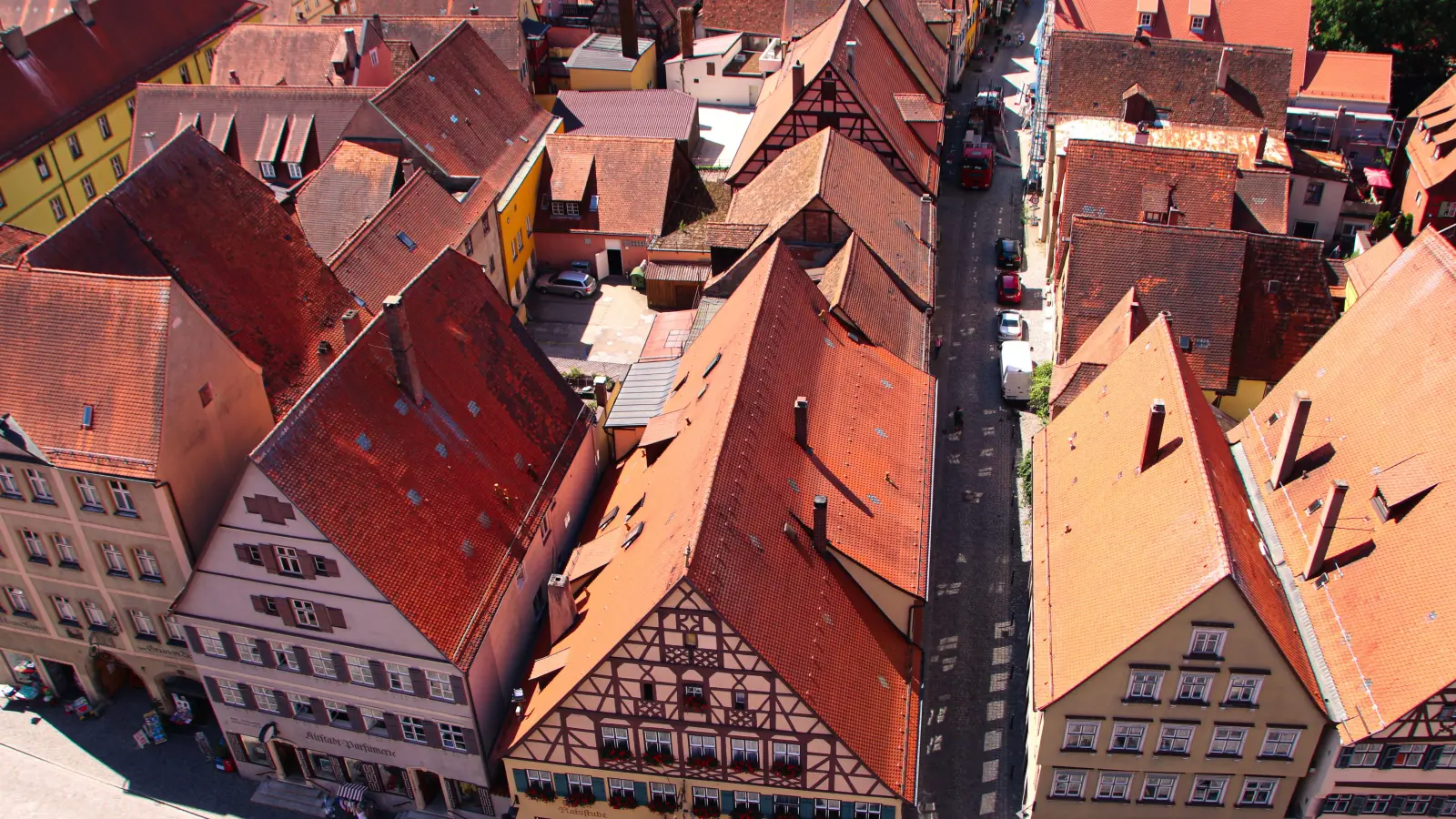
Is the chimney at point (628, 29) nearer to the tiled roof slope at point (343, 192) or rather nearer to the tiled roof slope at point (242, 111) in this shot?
the tiled roof slope at point (242, 111)

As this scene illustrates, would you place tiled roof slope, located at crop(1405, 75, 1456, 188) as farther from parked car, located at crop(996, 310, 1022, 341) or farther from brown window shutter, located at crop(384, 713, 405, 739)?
brown window shutter, located at crop(384, 713, 405, 739)

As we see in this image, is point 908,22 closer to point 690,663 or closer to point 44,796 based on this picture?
point 690,663

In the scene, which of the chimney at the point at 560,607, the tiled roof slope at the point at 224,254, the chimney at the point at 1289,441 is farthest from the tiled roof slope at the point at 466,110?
the chimney at the point at 1289,441

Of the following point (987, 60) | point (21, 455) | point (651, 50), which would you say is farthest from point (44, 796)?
point (987, 60)

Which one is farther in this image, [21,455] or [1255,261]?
[1255,261]

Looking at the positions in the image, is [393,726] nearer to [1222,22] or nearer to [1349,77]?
[1222,22]

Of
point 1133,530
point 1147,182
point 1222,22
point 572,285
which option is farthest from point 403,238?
point 1222,22

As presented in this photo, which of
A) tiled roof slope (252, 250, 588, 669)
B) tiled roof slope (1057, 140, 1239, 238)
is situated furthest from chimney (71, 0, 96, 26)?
tiled roof slope (1057, 140, 1239, 238)

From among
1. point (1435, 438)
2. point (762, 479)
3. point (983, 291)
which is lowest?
point (983, 291)
